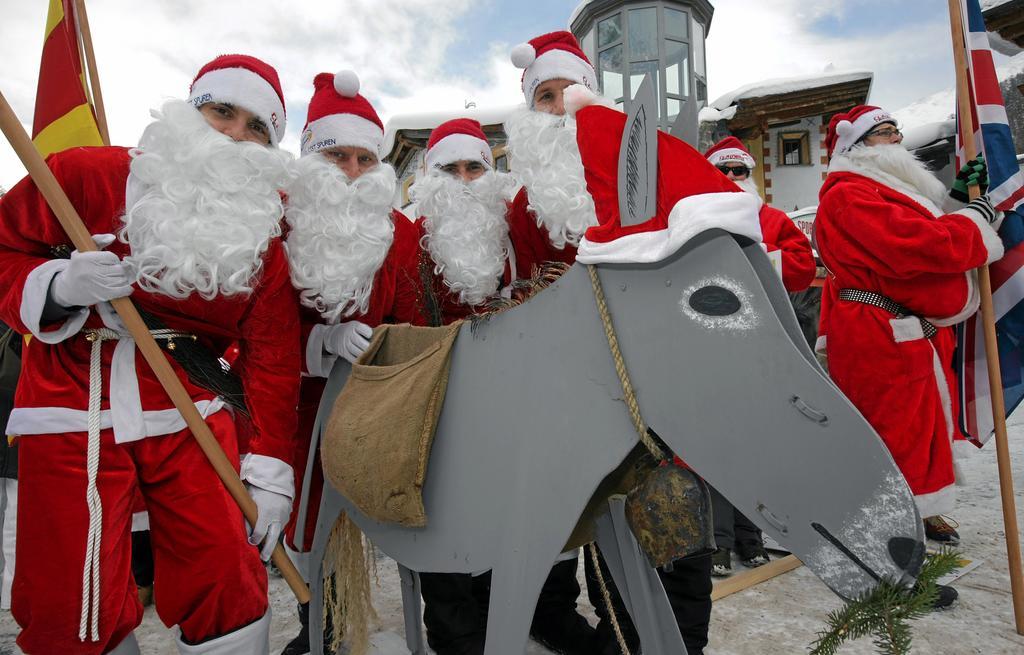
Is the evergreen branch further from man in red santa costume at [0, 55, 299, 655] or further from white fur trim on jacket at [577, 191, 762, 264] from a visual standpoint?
man in red santa costume at [0, 55, 299, 655]

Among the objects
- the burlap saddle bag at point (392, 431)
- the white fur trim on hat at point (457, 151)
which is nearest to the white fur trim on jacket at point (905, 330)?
the white fur trim on hat at point (457, 151)

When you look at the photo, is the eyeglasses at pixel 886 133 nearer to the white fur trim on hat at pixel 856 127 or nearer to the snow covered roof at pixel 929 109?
the white fur trim on hat at pixel 856 127

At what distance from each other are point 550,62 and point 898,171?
1663mm

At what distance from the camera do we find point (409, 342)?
1.62 meters

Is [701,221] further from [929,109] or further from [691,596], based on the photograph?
[929,109]

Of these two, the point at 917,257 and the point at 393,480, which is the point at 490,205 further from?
the point at 917,257

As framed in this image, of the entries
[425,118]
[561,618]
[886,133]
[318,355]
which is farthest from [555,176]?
[425,118]

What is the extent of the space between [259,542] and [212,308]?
2.15 ft

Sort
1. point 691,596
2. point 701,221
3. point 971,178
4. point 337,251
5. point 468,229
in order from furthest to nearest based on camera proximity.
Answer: point 971,178, point 468,229, point 337,251, point 691,596, point 701,221

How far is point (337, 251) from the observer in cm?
197

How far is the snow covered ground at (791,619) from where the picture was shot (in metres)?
2.17

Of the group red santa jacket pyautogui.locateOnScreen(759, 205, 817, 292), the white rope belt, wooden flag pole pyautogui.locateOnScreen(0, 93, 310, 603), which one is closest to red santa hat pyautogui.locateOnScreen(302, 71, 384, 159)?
wooden flag pole pyautogui.locateOnScreen(0, 93, 310, 603)

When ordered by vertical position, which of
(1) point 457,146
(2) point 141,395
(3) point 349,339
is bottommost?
(2) point 141,395

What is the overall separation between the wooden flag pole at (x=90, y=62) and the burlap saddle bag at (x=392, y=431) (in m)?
1.25
